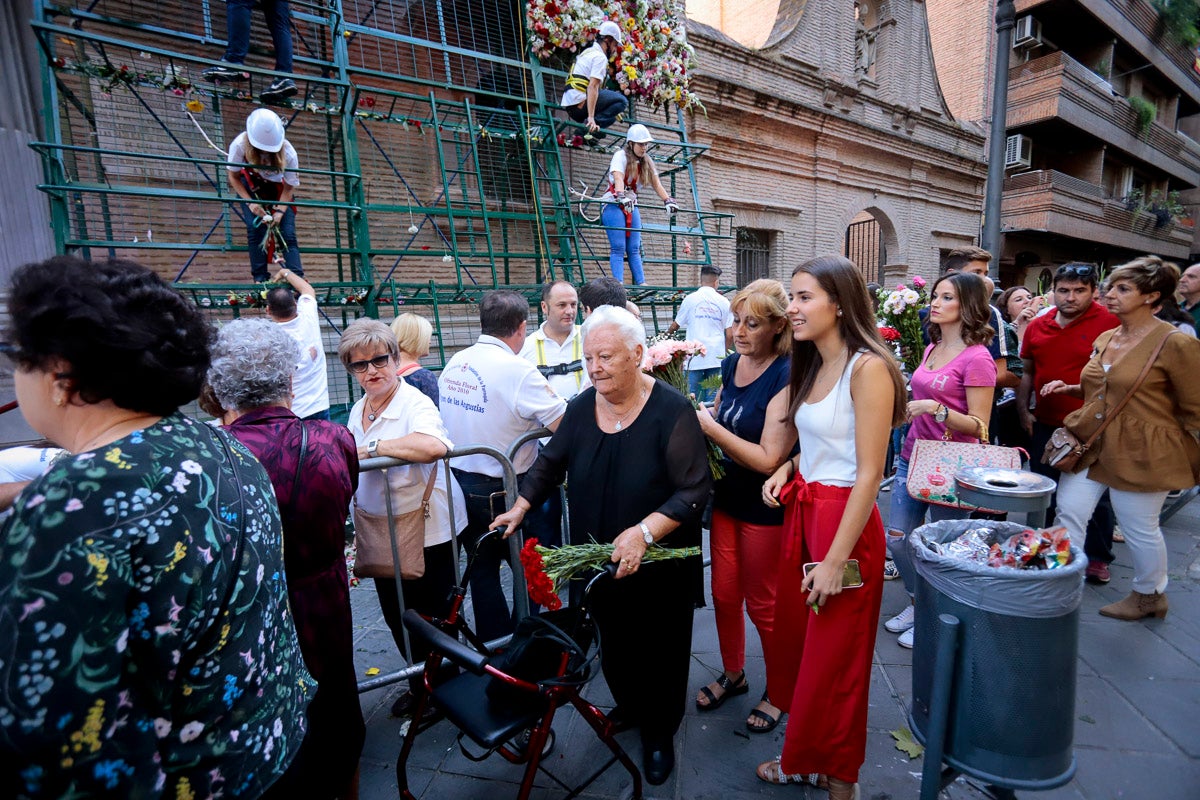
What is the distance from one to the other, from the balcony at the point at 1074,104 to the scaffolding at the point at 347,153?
1548cm

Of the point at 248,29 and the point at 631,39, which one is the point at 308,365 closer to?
the point at 248,29

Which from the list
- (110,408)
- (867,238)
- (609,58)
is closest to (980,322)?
(110,408)

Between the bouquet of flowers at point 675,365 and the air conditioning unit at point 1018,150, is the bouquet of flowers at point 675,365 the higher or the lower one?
the lower one

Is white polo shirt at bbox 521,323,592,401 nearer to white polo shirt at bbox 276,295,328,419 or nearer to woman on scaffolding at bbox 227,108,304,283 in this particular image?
white polo shirt at bbox 276,295,328,419

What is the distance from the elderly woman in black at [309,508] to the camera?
6.32ft

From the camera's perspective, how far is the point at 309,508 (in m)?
1.97

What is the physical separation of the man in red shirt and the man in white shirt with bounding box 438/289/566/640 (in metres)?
3.54

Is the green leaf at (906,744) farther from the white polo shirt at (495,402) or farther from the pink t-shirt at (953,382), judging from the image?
the white polo shirt at (495,402)

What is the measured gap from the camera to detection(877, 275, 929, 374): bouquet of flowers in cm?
392

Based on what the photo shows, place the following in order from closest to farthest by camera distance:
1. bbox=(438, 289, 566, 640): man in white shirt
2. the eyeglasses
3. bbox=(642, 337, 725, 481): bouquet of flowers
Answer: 1. the eyeglasses
2. bbox=(642, 337, 725, 481): bouquet of flowers
3. bbox=(438, 289, 566, 640): man in white shirt

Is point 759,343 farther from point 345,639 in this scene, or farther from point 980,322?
point 345,639

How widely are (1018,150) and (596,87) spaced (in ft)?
60.4

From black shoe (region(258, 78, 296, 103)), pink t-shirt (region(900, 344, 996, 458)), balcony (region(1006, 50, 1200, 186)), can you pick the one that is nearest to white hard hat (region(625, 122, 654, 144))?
black shoe (region(258, 78, 296, 103))

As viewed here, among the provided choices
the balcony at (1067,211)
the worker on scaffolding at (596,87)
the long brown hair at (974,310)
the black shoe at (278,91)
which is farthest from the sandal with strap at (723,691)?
the balcony at (1067,211)
